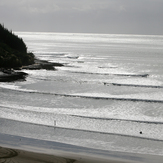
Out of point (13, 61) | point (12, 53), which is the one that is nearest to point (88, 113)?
point (13, 61)

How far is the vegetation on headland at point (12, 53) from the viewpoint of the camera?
2004 inches

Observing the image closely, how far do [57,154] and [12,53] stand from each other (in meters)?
42.3

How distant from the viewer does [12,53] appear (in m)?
54.4

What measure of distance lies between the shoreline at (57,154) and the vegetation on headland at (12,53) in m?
35.4

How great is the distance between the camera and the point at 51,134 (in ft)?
60.5

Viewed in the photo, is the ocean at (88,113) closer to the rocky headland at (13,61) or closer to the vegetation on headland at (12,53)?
the rocky headland at (13,61)

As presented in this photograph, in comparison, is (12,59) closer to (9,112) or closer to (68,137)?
(9,112)

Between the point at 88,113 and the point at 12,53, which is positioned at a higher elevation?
the point at 12,53

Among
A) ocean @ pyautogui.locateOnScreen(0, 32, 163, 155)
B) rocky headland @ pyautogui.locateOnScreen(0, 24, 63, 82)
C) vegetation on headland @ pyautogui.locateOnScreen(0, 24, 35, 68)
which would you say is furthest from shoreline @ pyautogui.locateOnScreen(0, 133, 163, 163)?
vegetation on headland @ pyautogui.locateOnScreen(0, 24, 35, 68)

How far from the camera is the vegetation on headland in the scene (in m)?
50.9

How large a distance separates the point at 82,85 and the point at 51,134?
64.4 ft

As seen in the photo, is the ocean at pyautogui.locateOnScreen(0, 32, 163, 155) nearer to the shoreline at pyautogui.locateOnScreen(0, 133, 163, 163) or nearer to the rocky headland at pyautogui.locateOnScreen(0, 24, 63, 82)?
the shoreline at pyautogui.locateOnScreen(0, 133, 163, 163)

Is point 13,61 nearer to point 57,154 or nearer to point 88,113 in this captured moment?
point 88,113

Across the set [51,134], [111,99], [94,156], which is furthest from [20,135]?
[111,99]
